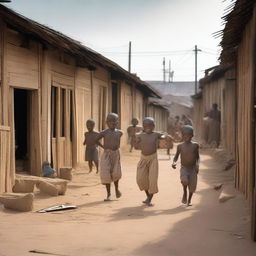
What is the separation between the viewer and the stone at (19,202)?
7.23 meters

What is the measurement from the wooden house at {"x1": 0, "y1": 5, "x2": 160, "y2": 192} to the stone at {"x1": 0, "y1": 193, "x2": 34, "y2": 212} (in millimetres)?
906

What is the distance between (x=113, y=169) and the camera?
8.80m

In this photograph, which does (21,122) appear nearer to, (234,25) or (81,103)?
(81,103)

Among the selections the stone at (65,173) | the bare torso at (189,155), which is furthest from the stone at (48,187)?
the bare torso at (189,155)

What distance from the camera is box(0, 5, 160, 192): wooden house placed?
342 inches

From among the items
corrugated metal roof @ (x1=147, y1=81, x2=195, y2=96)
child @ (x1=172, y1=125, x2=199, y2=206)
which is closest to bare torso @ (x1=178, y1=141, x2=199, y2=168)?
child @ (x1=172, y1=125, x2=199, y2=206)

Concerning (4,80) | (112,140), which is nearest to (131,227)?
(112,140)

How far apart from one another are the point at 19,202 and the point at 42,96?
4.01 m

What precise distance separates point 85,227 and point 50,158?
5429 mm

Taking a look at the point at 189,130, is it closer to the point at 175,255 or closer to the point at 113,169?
the point at 113,169

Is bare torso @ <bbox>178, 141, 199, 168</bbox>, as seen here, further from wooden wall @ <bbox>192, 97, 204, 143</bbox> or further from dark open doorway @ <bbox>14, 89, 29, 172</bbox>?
wooden wall @ <bbox>192, 97, 204, 143</bbox>

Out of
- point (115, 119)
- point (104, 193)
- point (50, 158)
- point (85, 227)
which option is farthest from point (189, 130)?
point (50, 158)

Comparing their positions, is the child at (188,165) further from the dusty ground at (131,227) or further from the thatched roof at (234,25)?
the thatched roof at (234,25)

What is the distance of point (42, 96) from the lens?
1077 centimetres
